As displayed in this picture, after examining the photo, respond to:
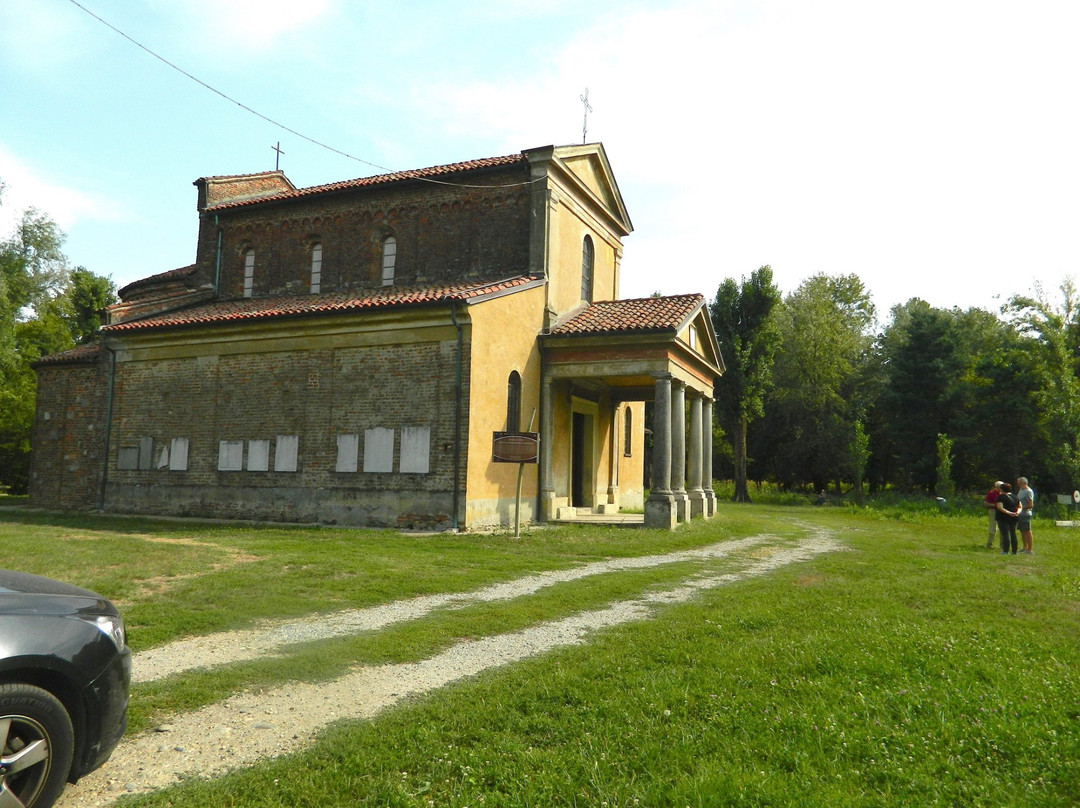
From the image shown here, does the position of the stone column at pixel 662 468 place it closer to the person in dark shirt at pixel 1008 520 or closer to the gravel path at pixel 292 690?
the person in dark shirt at pixel 1008 520

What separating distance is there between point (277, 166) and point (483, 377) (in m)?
17.2

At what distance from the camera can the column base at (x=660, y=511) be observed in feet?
58.5

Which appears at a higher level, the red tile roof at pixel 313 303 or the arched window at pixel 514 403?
the red tile roof at pixel 313 303

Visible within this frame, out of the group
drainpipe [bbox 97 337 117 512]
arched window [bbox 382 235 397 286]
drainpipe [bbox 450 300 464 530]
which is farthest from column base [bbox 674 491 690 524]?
drainpipe [bbox 97 337 117 512]

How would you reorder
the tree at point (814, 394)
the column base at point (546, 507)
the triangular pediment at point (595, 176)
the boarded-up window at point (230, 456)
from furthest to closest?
1. the tree at point (814, 394)
2. the triangular pediment at point (595, 176)
3. the column base at point (546, 507)
4. the boarded-up window at point (230, 456)

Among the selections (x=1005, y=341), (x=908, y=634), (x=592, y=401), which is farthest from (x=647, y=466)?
(x=908, y=634)

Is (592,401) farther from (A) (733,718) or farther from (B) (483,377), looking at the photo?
(A) (733,718)

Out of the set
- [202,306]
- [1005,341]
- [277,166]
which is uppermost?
[277,166]

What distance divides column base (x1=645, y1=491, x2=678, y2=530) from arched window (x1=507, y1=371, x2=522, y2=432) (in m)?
3.75

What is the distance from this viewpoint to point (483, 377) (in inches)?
666

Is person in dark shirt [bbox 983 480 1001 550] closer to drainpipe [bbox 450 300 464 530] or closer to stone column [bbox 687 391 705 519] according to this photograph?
stone column [bbox 687 391 705 519]

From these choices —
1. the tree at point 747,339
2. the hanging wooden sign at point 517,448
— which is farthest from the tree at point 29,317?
the tree at point 747,339

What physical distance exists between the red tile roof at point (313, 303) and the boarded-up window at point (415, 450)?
2.92 m

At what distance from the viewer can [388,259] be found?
71.5 feet
